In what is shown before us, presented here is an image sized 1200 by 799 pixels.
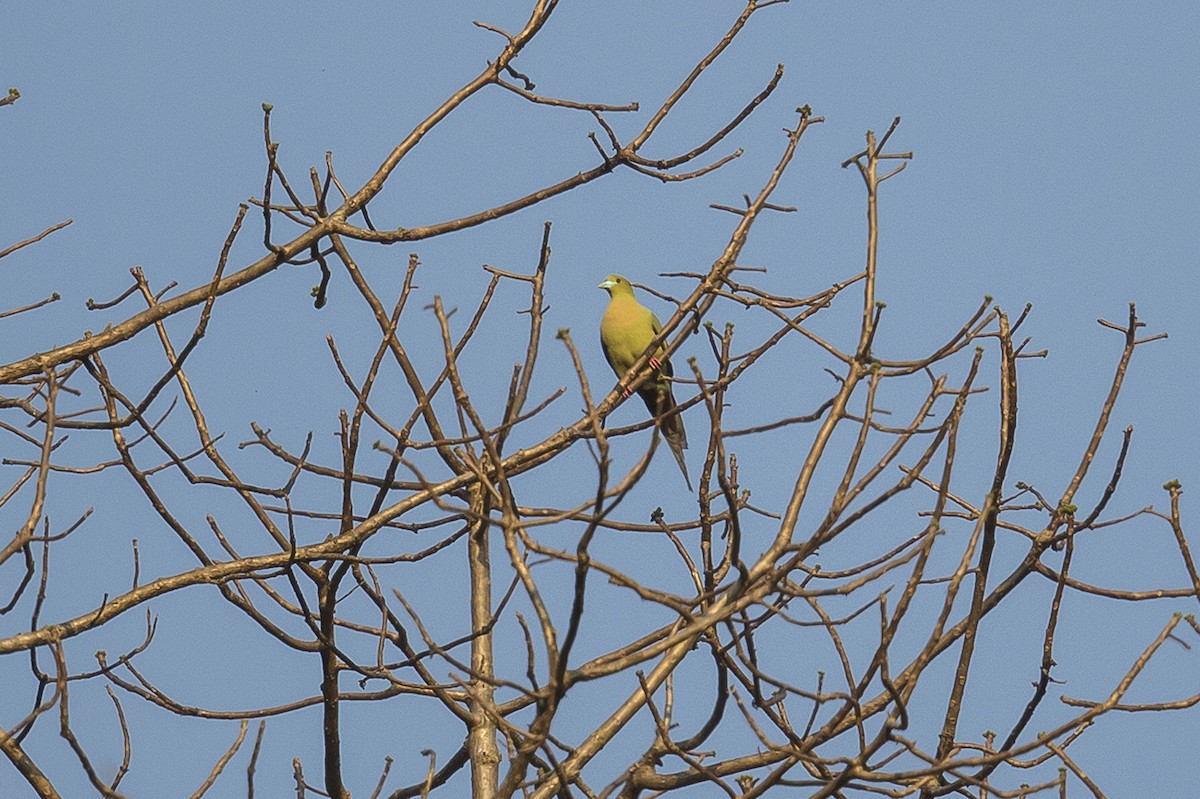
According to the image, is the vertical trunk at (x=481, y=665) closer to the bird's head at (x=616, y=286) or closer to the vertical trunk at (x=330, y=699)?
the vertical trunk at (x=330, y=699)

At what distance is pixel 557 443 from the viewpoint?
14.5 feet

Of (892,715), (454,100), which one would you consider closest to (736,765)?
(892,715)

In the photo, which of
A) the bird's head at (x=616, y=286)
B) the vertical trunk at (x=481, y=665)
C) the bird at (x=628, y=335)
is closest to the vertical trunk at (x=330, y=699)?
the vertical trunk at (x=481, y=665)

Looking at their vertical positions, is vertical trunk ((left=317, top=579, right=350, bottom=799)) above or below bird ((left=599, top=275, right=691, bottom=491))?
below

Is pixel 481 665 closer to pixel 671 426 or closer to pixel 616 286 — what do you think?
pixel 671 426

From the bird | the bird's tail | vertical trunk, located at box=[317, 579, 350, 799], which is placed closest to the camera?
vertical trunk, located at box=[317, 579, 350, 799]

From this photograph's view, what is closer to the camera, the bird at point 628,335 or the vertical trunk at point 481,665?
the vertical trunk at point 481,665

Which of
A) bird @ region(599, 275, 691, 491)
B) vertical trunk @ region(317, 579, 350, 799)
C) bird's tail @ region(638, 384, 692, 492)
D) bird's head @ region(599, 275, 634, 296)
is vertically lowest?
vertical trunk @ region(317, 579, 350, 799)

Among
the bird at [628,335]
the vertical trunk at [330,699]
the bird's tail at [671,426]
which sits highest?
the bird at [628,335]

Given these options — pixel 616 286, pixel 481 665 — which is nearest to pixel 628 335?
pixel 616 286

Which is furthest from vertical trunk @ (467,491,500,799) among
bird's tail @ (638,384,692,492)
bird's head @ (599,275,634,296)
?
bird's head @ (599,275,634,296)

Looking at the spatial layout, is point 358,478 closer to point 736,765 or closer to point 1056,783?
point 736,765

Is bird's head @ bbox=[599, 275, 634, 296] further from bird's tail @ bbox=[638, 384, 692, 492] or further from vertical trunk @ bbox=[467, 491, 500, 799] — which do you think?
vertical trunk @ bbox=[467, 491, 500, 799]

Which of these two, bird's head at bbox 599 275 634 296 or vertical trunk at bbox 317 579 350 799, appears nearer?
vertical trunk at bbox 317 579 350 799
